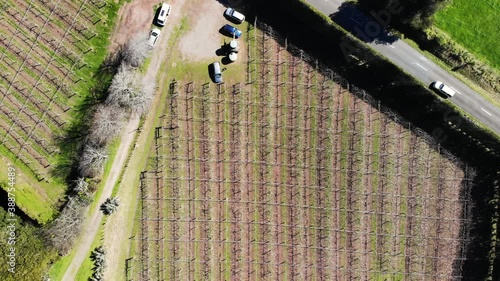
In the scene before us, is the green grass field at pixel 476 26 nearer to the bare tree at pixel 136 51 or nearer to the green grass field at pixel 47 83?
the bare tree at pixel 136 51

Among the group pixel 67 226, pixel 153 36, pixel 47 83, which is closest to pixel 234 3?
pixel 153 36

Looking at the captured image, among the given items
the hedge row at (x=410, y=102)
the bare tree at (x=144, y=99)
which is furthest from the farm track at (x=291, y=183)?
the bare tree at (x=144, y=99)

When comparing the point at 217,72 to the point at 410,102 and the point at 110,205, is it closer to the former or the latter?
the point at 110,205

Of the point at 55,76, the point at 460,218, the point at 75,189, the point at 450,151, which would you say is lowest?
the point at 75,189

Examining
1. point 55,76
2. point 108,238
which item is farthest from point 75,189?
point 55,76

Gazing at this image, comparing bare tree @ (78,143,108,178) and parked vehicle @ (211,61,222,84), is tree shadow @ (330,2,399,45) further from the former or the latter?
bare tree @ (78,143,108,178)

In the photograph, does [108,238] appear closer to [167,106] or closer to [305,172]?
[167,106]

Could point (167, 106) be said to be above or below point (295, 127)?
below
